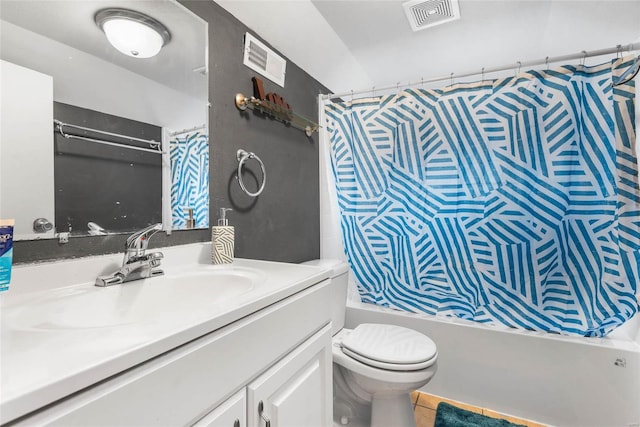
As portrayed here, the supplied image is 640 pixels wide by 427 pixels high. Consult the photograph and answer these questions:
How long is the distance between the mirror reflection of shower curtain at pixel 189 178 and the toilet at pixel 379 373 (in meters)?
0.58

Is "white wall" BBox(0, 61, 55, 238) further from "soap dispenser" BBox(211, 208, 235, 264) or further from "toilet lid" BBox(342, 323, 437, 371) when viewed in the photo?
"toilet lid" BBox(342, 323, 437, 371)

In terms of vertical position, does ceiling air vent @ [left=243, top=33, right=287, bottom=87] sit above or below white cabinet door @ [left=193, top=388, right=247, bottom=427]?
above

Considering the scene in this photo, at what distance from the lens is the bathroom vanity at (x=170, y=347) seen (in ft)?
1.28

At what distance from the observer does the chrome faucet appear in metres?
0.83

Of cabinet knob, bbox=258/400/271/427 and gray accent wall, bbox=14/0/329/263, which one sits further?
gray accent wall, bbox=14/0/329/263

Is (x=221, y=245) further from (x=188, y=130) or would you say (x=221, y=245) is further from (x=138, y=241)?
(x=188, y=130)

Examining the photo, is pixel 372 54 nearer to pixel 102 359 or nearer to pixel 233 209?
pixel 233 209

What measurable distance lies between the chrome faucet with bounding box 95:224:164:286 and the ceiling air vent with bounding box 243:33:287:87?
3.14ft

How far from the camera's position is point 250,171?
4.87 feet

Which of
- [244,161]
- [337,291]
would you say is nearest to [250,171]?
[244,161]

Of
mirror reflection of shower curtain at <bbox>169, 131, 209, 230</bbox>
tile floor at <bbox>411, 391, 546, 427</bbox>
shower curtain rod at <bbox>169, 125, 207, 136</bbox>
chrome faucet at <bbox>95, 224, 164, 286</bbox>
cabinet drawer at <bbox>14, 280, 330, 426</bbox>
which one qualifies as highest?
shower curtain rod at <bbox>169, 125, 207, 136</bbox>

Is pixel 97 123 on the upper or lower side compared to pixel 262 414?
upper

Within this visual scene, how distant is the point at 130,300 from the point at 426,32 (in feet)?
6.35

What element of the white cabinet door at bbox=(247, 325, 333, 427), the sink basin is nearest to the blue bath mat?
the white cabinet door at bbox=(247, 325, 333, 427)
